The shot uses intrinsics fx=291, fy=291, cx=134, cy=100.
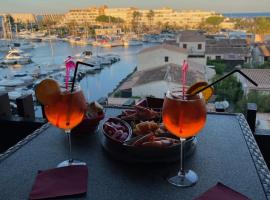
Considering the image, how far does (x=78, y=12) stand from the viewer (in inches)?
1224

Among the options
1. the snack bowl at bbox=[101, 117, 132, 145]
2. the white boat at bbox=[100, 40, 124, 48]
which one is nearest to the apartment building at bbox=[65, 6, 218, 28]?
the white boat at bbox=[100, 40, 124, 48]

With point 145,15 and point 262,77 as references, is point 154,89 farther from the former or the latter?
point 145,15

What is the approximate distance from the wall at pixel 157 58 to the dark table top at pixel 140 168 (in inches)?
407

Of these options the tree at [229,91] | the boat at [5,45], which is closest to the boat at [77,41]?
the boat at [5,45]

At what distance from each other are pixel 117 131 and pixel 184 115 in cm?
28

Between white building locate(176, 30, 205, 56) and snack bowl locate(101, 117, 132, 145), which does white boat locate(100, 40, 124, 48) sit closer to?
white building locate(176, 30, 205, 56)

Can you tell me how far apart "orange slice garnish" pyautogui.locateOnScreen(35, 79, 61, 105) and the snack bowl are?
19 centimetres

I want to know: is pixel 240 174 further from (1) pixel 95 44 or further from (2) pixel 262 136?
(1) pixel 95 44

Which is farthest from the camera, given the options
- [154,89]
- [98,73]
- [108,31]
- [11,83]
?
[108,31]

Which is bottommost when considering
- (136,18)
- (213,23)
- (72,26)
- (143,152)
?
(143,152)

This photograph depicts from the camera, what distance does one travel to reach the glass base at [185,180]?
26.1 inches

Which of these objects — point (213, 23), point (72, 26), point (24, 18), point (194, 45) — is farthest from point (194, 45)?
point (24, 18)

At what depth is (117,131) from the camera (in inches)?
33.5

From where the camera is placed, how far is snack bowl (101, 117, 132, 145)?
80cm
